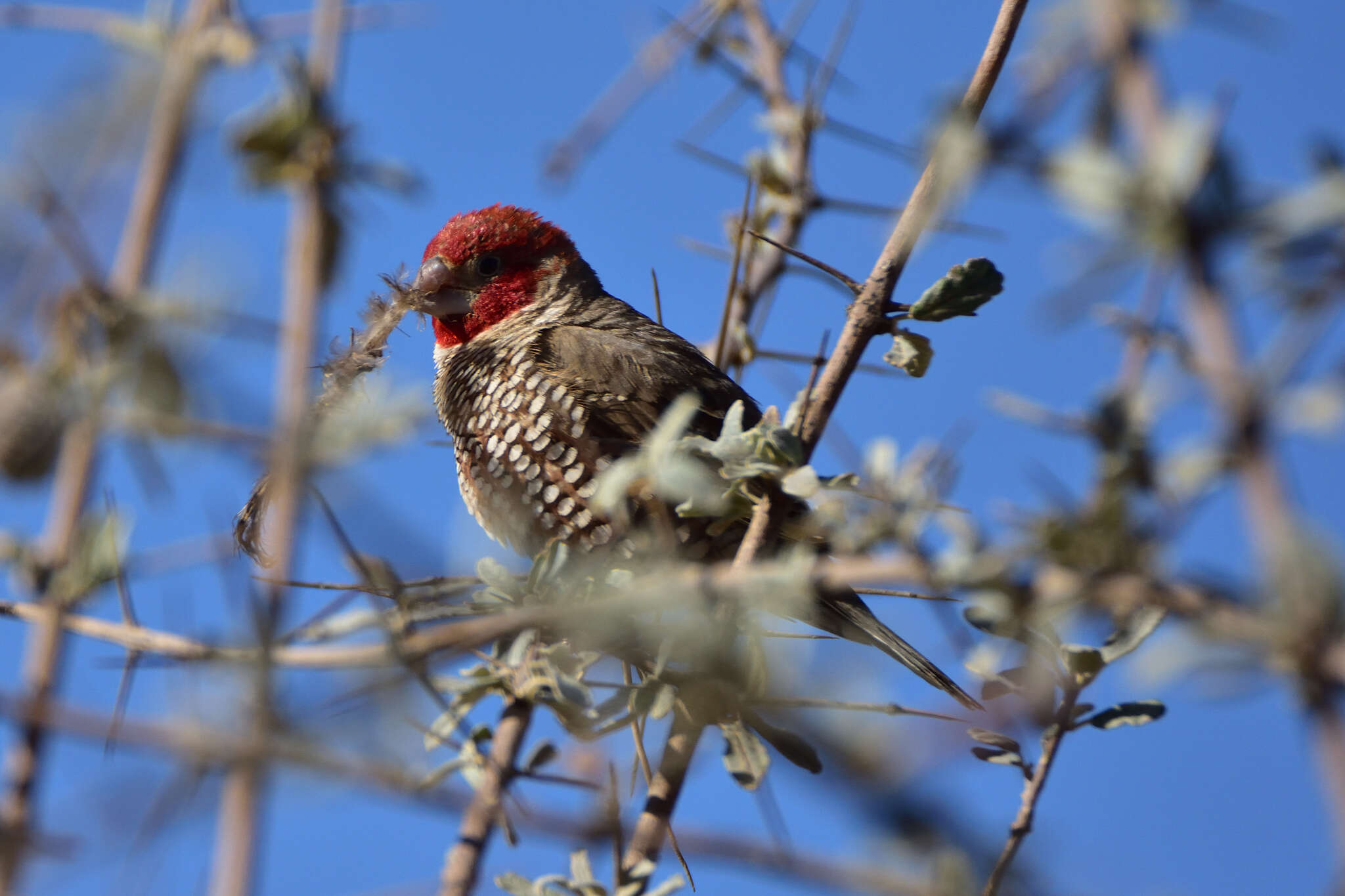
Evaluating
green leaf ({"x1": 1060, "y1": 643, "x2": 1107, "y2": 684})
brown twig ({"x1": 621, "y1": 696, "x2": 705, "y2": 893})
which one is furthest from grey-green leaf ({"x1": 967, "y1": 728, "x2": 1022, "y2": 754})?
Answer: brown twig ({"x1": 621, "y1": 696, "x2": 705, "y2": 893})

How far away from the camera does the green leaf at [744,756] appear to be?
1905 millimetres

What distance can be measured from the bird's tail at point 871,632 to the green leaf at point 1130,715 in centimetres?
101

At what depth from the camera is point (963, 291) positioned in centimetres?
178

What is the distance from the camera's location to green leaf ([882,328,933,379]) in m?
1.93

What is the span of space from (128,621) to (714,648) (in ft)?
2.91

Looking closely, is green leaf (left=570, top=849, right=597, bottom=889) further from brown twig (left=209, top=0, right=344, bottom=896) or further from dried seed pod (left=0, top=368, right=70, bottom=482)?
dried seed pod (left=0, top=368, right=70, bottom=482)

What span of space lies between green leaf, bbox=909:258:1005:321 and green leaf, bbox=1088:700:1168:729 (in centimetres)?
66

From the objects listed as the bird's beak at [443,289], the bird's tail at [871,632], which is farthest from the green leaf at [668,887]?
the bird's beak at [443,289]

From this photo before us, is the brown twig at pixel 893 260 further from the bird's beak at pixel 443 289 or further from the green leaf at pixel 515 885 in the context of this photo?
the bird's beak at pixel 443 289

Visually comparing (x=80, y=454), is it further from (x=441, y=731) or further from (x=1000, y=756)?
(x=1000, y=756)

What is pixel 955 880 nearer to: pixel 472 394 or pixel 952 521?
pixel 952 521

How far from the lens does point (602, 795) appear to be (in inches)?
75.3

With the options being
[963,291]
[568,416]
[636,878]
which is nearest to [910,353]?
[963,291]

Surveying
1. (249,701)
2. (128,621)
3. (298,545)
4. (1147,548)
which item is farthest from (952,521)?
(128,621)
